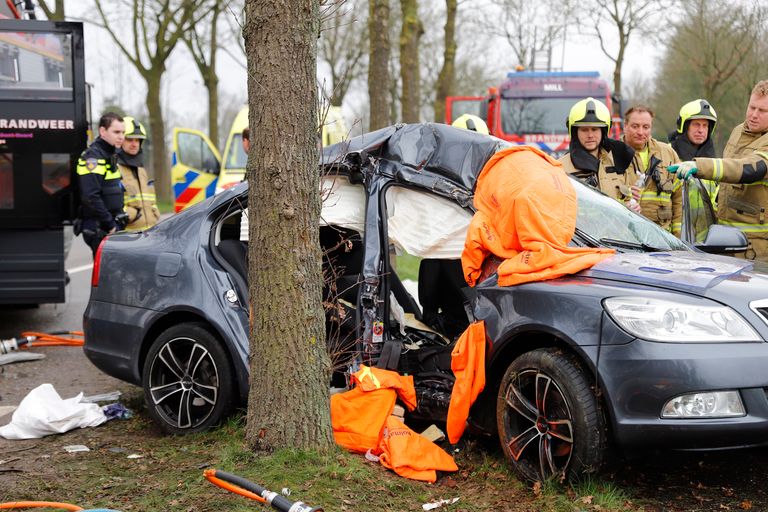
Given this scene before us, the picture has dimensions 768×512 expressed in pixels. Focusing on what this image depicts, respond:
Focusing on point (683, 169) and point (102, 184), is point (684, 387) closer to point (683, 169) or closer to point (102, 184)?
point (683, 169)

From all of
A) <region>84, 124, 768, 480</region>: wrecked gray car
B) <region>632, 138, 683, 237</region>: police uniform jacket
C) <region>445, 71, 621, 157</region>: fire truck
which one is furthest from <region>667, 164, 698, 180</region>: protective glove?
<region>445, 71, 621, 157</region>: fire truck

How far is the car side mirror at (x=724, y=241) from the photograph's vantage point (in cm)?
459

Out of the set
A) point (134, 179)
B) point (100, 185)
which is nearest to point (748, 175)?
point (100, 185)

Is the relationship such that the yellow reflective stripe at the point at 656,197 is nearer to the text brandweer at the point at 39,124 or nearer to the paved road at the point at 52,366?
the paved road at the point at 52,366

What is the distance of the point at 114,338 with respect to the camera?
5254 millimetres

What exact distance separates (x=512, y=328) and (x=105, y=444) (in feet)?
8.23

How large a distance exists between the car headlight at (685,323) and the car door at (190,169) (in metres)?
11.5

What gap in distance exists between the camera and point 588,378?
364 centimetres

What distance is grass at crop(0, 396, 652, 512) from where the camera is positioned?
144 inches

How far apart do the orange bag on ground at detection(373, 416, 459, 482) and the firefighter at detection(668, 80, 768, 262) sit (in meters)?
2.45

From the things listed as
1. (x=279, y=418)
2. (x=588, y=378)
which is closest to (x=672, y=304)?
(x=588, y=378)

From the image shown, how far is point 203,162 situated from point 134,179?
614 cm

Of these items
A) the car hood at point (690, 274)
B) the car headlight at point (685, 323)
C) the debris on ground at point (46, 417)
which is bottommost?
the debris on ground at point (46, 417)

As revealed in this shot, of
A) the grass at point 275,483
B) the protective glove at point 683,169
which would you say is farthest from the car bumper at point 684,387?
the protective glove at point 683,169
